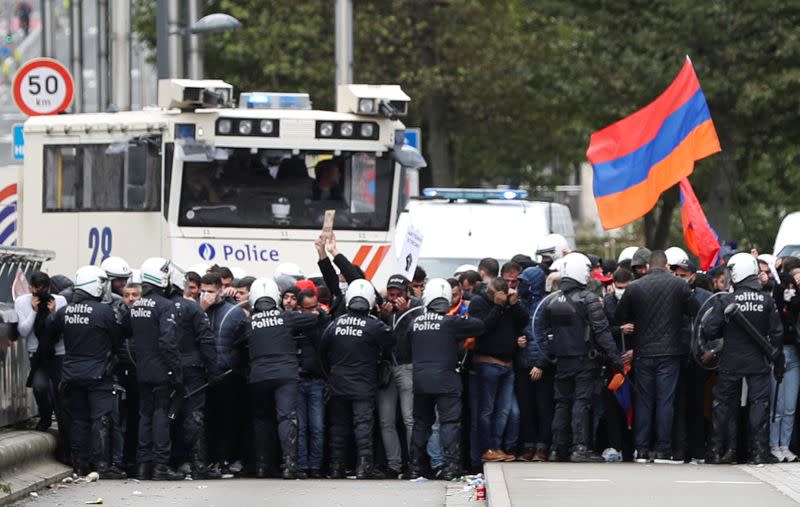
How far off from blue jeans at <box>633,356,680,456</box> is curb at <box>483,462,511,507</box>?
1.44m

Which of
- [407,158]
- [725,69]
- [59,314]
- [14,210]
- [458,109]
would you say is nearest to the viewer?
[59,314]

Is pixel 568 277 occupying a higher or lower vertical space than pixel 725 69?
lower

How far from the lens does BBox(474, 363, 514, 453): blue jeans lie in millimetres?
16750

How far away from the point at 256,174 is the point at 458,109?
2011 centimetres

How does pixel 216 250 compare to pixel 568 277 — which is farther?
pixel 216 250

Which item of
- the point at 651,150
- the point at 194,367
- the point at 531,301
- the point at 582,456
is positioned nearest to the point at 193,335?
the point at 194,367

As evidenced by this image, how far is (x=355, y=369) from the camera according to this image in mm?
16484

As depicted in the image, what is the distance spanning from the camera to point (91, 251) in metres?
21.0

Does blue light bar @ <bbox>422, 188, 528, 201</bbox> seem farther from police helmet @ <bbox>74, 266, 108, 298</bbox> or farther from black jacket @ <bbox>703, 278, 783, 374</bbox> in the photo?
police helmet @ <bbox>74, 266, 108, 298</bbox>

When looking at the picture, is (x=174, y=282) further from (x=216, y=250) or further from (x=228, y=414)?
(x=216, y=250)

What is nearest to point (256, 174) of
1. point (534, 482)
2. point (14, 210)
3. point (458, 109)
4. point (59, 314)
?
point (14, 210)

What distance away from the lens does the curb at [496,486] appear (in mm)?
13258

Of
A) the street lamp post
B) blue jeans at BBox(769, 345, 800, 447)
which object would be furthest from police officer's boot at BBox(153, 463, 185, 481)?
the street lamp post

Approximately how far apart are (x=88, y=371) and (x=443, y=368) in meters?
3.06
